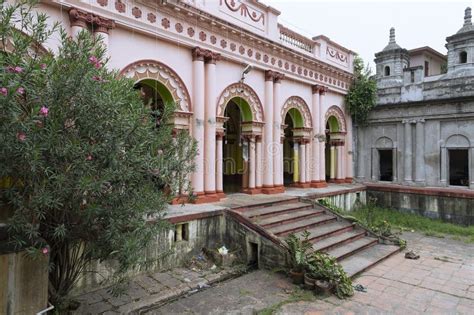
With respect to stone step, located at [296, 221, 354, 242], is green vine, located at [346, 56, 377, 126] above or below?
above

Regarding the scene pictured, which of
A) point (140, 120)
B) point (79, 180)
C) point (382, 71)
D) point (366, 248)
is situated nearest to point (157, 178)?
point (140, 120)

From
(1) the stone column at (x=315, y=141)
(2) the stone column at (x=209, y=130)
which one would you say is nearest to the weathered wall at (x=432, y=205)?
(1) the stone column at (x=315, y=141)

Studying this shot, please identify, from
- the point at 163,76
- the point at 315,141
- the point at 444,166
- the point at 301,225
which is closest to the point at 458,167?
the point at 444,166

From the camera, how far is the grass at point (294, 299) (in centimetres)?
492

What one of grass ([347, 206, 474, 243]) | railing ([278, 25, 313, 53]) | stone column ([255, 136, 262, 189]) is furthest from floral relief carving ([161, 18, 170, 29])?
grass ([347, 206, 474, 243])

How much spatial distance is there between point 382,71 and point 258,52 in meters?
8.06

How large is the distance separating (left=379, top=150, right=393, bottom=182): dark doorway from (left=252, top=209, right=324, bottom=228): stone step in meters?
7.18

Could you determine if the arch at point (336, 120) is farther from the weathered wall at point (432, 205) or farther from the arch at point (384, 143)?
the weathered wall at point (432, 205)

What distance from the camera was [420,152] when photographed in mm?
13383

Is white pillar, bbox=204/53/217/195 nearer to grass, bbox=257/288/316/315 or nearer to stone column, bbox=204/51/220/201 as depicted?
stone column, bbox=204/51/220/201

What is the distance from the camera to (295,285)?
596 cm

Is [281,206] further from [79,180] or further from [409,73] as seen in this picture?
[409,73]

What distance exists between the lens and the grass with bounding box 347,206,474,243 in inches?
388

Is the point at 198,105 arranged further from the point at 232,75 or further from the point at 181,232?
the point at 181,232
